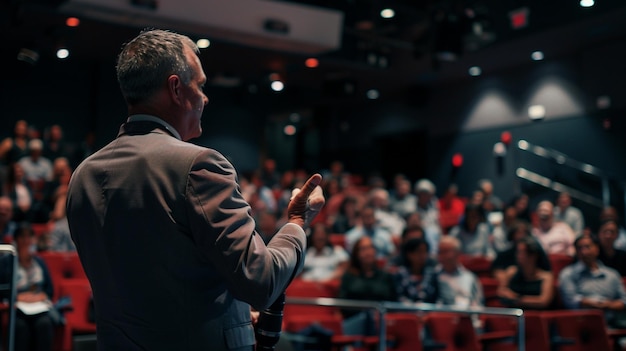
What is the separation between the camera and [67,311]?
501 centimetres

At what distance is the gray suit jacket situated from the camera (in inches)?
48.8

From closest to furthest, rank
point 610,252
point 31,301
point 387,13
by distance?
point 31,301, point 610,252, point 387,13

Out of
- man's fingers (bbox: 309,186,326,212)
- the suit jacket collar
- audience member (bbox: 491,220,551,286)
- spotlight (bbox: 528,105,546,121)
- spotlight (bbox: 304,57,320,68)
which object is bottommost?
man's fingers (bbox: 309,186,326,212)

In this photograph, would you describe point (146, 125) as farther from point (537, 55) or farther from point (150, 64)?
point (537, 55)

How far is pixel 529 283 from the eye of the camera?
5.75 meters

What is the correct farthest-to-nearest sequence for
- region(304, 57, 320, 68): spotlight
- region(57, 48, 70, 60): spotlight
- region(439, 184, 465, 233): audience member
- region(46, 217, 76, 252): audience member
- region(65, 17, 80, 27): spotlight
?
region(304, 57, 320, 68): spotlight
region(57, 48, 70, 60): spotlight
region(439, 184, 465, 233): audience member
region(65, 17, 80, 27): spotlight
region(46, 217, 76, 252): audience member

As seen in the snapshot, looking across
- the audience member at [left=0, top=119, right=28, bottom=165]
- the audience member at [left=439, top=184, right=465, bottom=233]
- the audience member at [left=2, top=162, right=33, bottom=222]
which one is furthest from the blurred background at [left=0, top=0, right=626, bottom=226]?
the audience member at [left=2, top=162, right=33, bottom=222]

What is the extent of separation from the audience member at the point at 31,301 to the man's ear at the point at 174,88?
3.79 m

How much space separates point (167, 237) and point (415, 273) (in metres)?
5.05

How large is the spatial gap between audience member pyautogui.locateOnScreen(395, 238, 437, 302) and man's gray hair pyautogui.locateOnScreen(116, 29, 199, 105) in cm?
454

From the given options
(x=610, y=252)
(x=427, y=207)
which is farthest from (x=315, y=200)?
(x=427, y=207)

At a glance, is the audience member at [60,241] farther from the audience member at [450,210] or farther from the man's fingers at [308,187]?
the man's fingers at [308,187]

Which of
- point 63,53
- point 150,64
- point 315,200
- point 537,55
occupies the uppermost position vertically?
point 537,55

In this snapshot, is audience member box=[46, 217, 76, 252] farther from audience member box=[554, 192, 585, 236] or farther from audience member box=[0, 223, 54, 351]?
audience member box=[554, 192, 585, 236]
